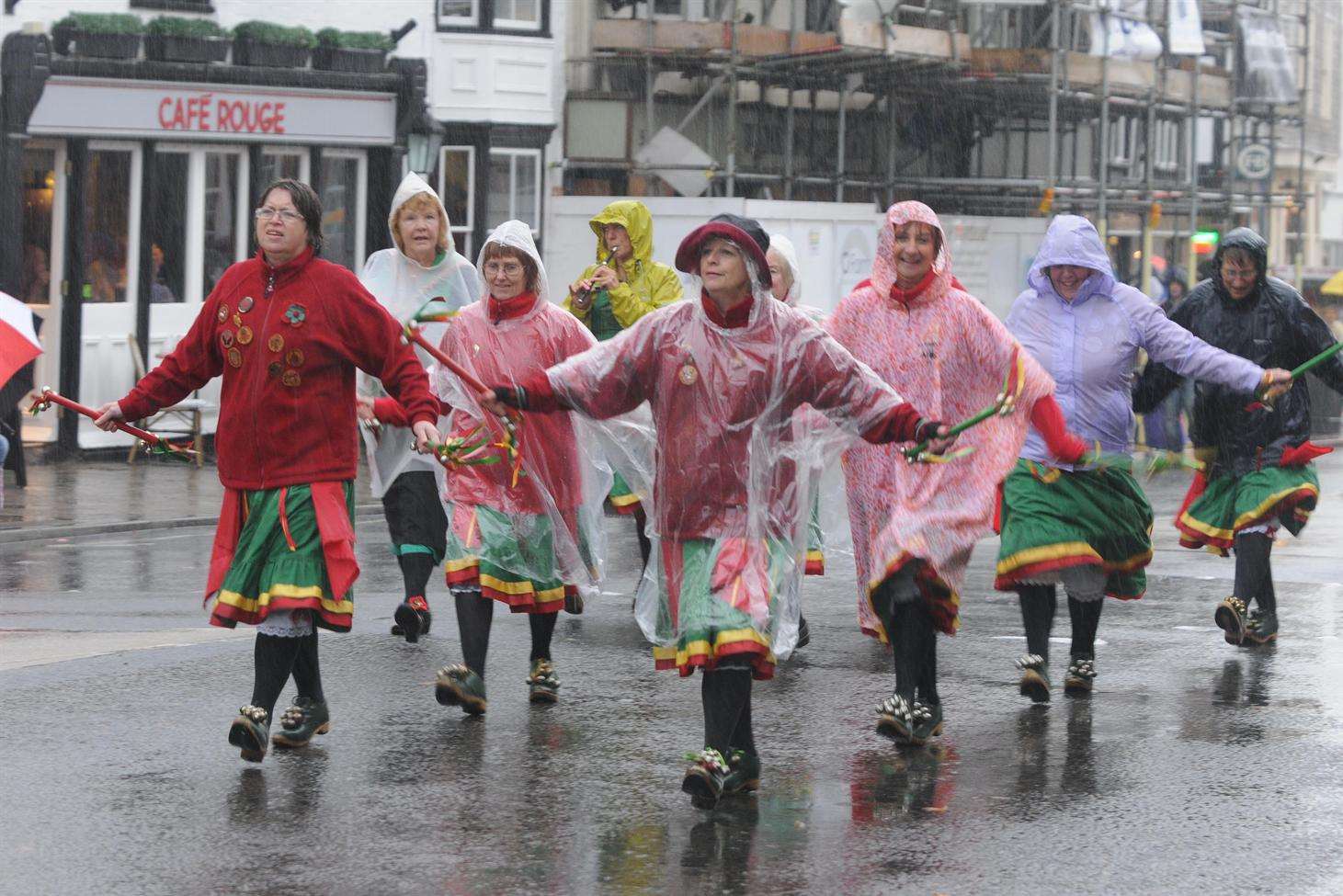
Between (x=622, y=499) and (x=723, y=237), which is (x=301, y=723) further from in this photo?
(x=622, y=499)

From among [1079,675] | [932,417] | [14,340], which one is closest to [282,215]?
[932,417]

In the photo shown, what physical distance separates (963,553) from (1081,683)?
1.25 meters

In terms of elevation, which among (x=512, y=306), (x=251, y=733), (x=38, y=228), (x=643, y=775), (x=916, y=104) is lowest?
(x=643, y=775)

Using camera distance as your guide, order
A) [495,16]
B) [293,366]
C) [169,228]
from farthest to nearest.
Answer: [495,16]
[169,228]
[293,366]

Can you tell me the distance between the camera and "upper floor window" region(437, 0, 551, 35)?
23.4m

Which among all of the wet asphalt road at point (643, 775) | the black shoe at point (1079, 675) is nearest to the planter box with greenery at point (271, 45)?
the wet asphalt road at point (643, 775)

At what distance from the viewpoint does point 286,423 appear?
267 inches

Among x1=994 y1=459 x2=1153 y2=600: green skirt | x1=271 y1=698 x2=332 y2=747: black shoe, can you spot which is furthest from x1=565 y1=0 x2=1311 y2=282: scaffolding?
x1=271 y1=698 x2=332 y2=747: black shoe

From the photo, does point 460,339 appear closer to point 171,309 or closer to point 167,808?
point 167,808

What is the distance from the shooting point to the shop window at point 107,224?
63.7 ft

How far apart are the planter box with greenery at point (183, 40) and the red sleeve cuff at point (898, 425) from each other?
47.1ft

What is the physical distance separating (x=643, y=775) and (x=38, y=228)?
13654 mm

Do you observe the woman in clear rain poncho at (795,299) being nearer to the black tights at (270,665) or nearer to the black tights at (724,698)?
the black tights at (724,698)

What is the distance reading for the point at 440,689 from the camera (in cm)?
767
